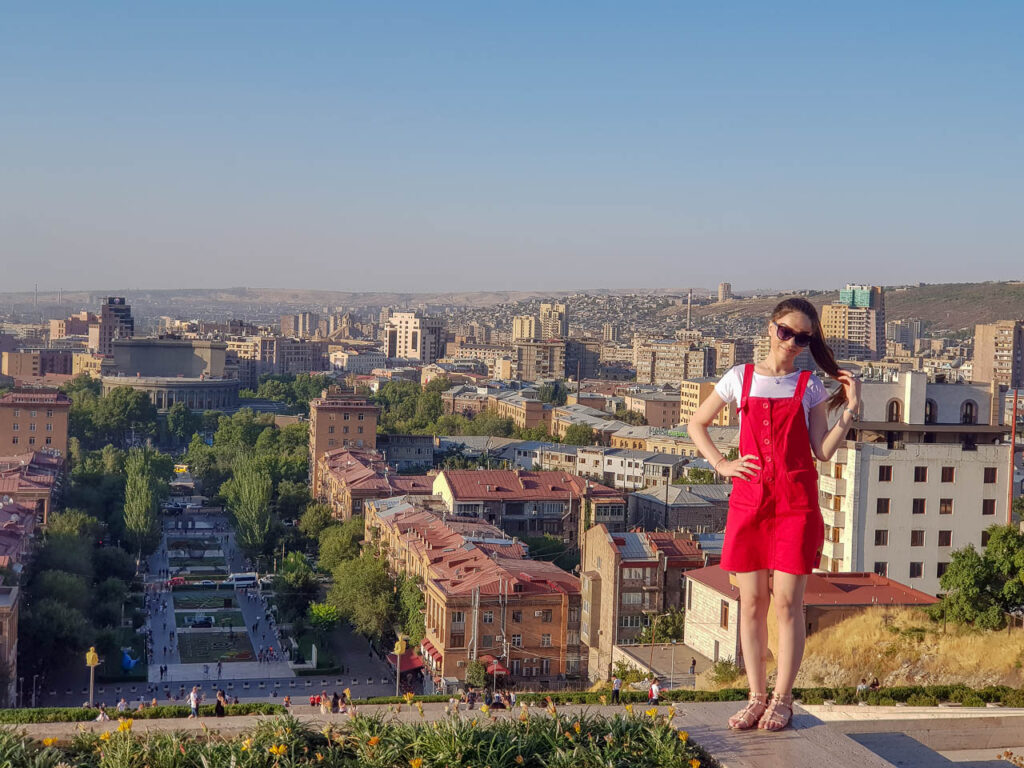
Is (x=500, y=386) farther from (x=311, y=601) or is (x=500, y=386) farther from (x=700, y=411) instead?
(x=700, y=411)

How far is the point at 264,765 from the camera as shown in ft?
25.5

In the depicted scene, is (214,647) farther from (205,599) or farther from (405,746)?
(405,746)

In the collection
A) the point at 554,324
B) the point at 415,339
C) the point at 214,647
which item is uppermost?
the point at 554,324

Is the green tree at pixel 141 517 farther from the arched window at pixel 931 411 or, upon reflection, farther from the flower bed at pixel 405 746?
the flower bed at pixel 405 746

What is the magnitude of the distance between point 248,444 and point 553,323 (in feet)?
304

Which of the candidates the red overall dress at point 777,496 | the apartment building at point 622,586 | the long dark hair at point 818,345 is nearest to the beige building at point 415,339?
the apartment building at point 622,586

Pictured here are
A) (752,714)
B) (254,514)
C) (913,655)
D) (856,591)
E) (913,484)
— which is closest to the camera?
(752,714)

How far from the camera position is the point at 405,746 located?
7.90 meters

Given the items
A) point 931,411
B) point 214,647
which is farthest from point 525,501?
point 931,411

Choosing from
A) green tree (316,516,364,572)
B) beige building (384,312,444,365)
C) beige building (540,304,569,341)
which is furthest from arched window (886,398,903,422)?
beige building (540,304,569,341)

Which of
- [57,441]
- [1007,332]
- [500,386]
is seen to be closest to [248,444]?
[57,441]

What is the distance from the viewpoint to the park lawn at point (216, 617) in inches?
1432

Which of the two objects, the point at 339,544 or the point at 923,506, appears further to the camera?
the point at 339,544

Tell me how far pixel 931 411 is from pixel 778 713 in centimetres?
1683
